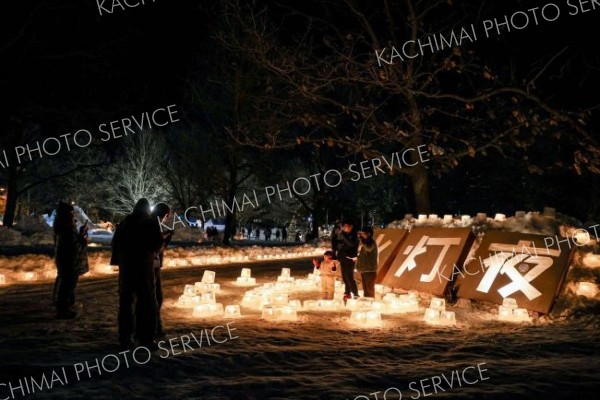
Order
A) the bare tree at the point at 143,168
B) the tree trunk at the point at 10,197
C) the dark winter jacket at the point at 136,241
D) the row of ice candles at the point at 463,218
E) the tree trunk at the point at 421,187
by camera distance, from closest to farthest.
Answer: the dark winter jacket at the point at 136,241, the row of ice candles at the point at 463,218, the tree trunk at the point at 421,187, the tree trunk at the point at 10,197, the bare tree at the point at 143,168

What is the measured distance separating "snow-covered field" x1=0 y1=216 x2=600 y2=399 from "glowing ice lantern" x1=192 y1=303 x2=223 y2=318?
148mm

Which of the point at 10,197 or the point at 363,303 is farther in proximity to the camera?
the point at 10,197

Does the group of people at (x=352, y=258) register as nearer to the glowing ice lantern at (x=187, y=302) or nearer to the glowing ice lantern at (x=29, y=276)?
the glowing ice lantern at (x=187, y=302)

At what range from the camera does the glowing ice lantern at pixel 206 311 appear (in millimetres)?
9180

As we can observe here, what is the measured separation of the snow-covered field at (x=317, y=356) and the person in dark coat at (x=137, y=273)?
0.35m

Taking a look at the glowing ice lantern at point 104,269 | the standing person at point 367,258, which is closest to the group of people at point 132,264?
the standing person at point 367,258

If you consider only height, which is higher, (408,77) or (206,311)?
(408,77)

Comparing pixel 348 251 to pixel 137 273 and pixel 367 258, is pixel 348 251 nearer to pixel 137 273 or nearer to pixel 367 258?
pixel 367 258

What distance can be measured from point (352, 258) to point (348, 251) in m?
0.17

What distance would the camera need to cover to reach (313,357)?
21.8ft

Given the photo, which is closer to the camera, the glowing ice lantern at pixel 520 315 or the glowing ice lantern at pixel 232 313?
the glowing ice lantern at pixel 520 315

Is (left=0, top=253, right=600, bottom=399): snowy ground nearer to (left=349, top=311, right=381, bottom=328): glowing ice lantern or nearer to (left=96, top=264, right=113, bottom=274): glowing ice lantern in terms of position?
(left=349, top=311, right=381, bottom=328): glowing ice lantern

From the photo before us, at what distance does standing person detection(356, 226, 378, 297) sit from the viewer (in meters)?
10.2

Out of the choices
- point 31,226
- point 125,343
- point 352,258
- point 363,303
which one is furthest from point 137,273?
point 31,226
